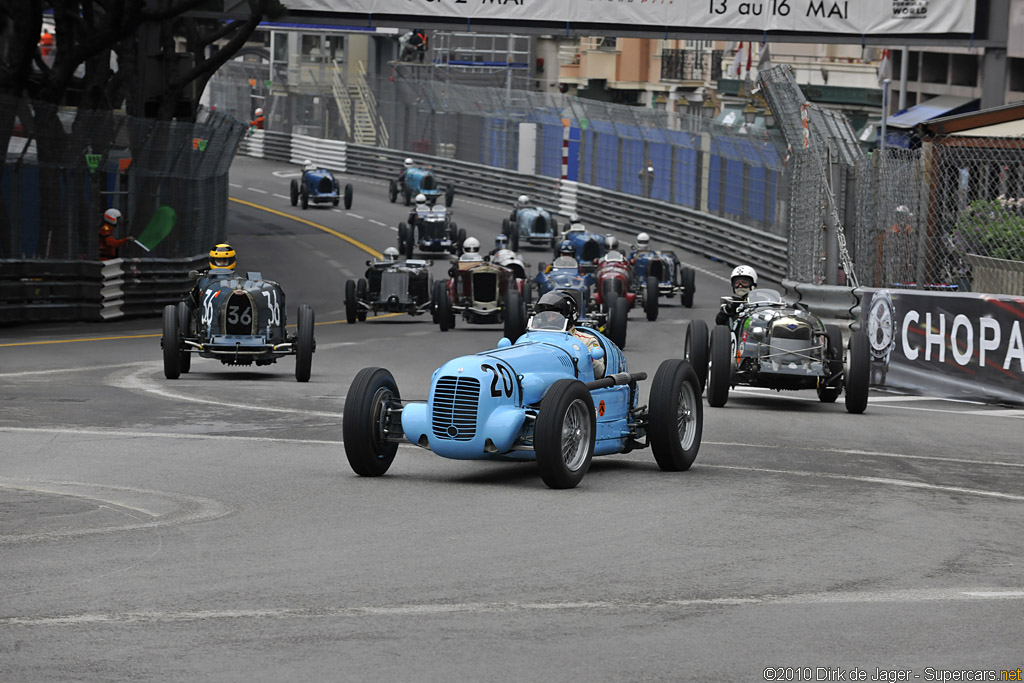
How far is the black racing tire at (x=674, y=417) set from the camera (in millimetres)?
11805

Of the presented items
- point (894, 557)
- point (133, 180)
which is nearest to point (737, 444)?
point (894, 557)

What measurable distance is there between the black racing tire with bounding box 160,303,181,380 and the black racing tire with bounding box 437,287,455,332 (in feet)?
30.4

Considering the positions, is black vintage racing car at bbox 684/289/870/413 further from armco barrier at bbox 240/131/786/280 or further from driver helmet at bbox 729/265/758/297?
armco barrier at bbox 240/131/786/280

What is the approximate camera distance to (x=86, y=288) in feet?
92.9

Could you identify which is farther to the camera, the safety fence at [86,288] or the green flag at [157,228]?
the green flag at [157,228]

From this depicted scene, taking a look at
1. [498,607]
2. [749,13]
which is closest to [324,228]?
[749,13]

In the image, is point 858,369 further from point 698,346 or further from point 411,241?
point 411,241

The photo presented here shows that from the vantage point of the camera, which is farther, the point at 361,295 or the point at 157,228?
the point at 361,295

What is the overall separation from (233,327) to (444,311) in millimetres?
9016

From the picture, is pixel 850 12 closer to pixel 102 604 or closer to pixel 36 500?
pixel 36 500

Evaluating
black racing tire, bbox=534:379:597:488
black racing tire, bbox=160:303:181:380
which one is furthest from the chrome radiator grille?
black racing tire, bbox=160:303:181:380

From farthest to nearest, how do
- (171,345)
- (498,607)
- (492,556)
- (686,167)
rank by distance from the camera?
(686,167)
(171,345)
(492,556)
(498,607)

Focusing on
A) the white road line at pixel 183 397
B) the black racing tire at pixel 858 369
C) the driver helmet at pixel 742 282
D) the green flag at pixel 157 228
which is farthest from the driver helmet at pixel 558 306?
the green flag at pixel 157 228

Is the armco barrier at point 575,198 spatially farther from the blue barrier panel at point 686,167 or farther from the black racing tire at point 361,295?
the black racing tire at point 361,295
